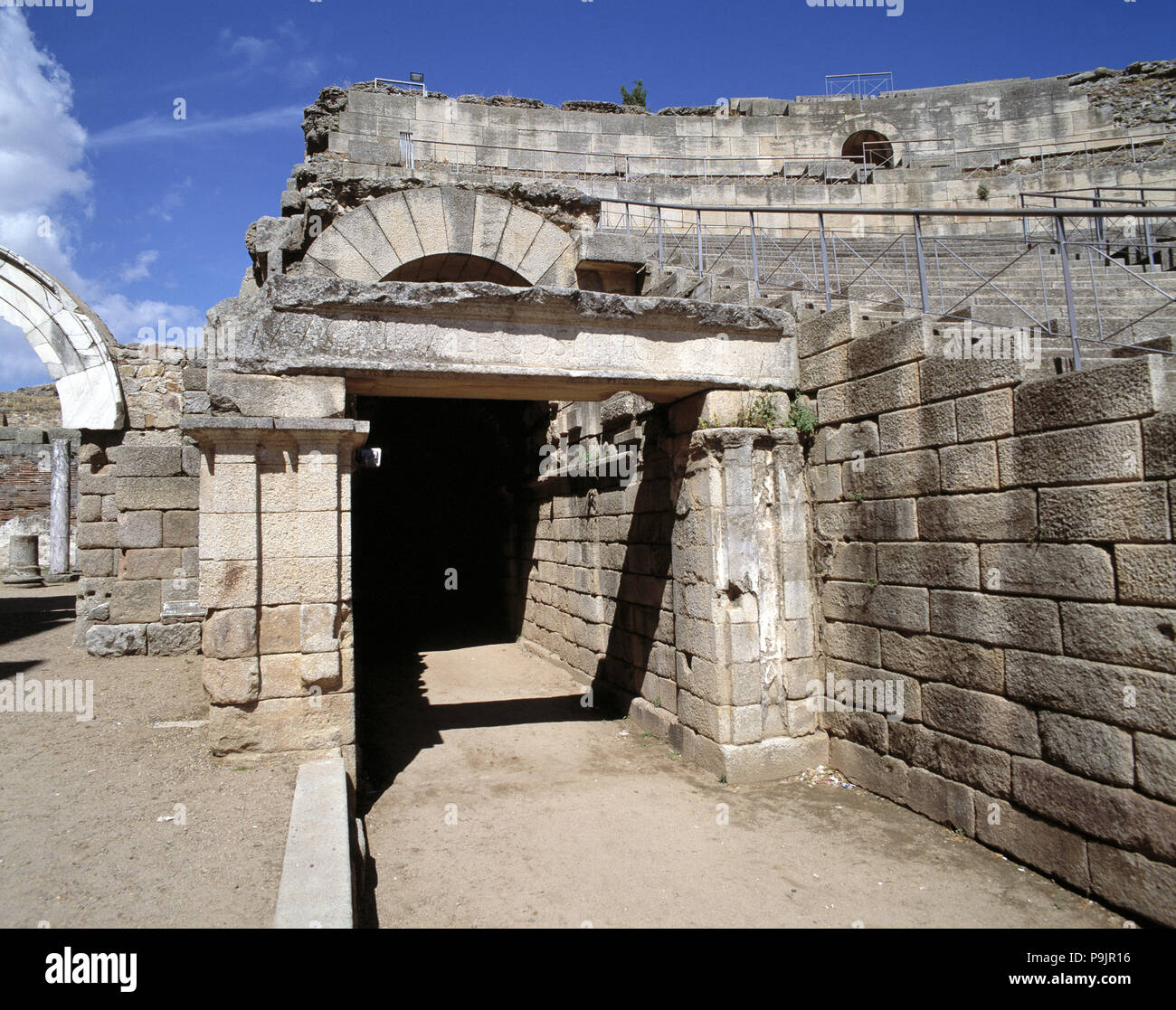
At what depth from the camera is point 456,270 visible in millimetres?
8266

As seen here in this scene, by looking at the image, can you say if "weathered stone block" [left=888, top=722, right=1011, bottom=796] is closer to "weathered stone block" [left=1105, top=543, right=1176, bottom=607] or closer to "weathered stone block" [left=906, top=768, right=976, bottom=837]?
"weathered stone block" [left=906, top=768, right=976, bottom=837]

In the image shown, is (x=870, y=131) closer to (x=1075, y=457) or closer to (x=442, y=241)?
(x=442, y=241)

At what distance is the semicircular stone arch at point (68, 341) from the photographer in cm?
891

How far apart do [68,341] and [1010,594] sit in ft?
34.7

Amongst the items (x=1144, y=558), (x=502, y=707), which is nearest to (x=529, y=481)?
(x=502, y=707)

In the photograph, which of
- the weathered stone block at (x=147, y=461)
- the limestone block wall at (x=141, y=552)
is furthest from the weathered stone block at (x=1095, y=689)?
the weathered stone block at (x=147, y=461)

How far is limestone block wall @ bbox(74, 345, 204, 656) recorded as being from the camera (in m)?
8.36

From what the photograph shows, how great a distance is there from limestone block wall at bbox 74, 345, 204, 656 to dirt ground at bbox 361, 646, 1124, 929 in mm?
3586

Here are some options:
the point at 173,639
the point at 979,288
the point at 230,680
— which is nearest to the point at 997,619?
the point at 979,288

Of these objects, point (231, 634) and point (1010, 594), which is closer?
point (1010, 594)

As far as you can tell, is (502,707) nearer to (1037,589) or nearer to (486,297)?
(486,297)

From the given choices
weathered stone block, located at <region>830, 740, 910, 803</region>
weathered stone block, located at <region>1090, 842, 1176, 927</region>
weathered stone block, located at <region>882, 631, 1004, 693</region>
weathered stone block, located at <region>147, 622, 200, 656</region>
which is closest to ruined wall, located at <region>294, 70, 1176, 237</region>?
weathered stone block, located at <region>147, 622, 200, 656</region>

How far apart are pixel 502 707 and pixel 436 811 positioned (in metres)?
3.03

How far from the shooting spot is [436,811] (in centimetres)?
509
